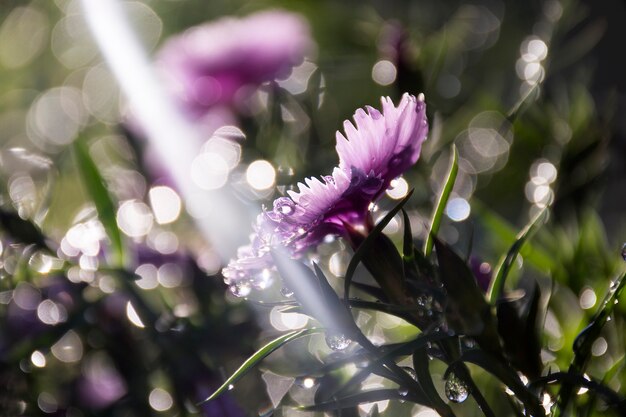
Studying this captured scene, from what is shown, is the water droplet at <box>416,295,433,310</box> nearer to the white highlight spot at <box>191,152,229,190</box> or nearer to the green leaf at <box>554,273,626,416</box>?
the green leaf at <box>554,273,626,416</box>

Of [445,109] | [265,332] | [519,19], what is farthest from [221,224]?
[519,19]

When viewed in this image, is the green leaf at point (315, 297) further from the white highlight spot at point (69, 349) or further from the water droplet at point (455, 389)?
the white highlight spot at point (69, 349)

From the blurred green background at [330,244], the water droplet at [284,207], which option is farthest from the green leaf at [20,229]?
the water droplet at [284,207]

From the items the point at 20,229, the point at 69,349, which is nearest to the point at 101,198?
the point at 20,229

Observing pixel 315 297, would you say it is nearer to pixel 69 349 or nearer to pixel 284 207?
pixel 284 207

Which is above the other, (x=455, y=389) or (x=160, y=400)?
(x=455, y=389)

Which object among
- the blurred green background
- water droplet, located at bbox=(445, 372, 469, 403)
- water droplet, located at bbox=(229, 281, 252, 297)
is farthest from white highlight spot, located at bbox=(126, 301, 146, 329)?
water droplet, located at bbox=(445, 372, 469, 403)
